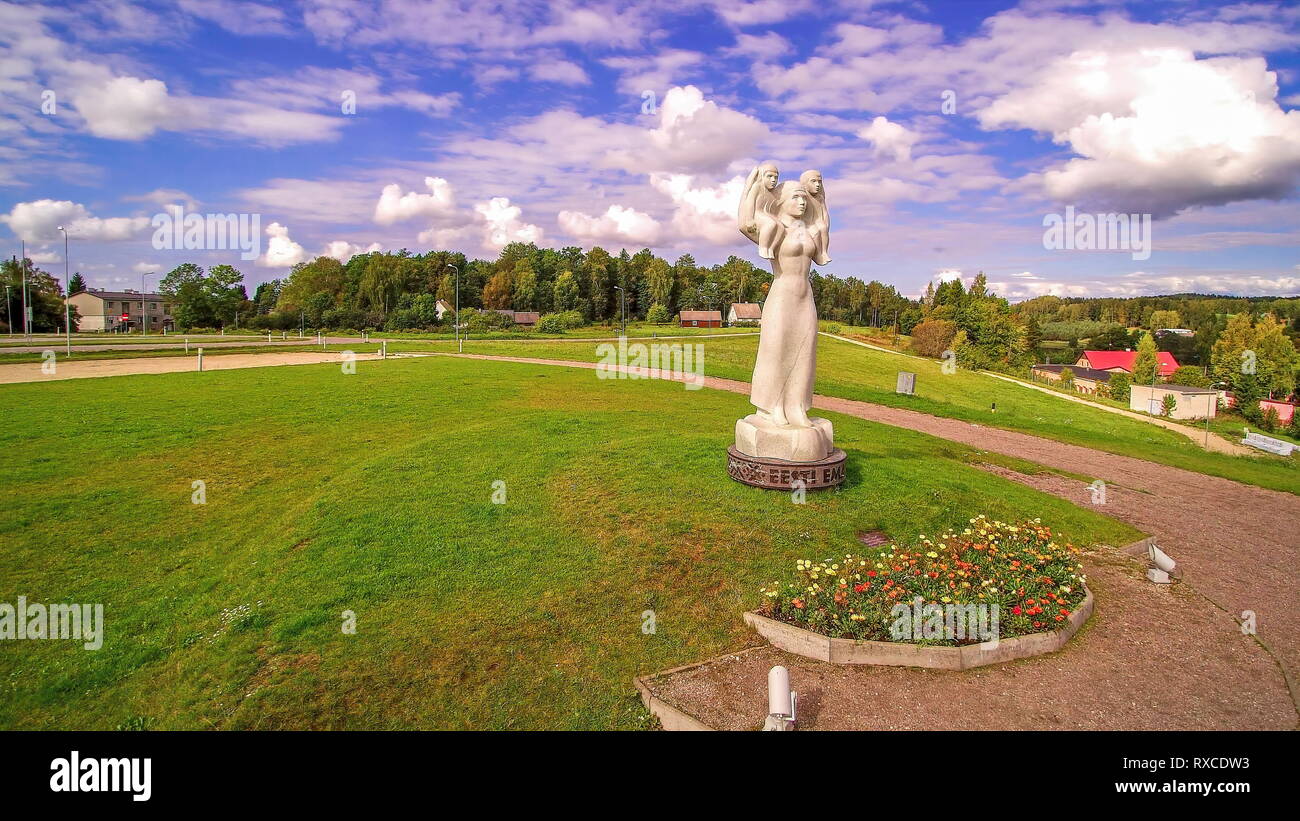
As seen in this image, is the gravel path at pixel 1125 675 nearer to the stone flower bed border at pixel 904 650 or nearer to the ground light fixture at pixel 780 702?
the stone flower bed border at pixel 904 650

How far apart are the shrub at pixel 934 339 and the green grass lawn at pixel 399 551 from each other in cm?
4986

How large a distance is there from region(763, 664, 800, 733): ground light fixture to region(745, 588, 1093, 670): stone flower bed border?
156 cm

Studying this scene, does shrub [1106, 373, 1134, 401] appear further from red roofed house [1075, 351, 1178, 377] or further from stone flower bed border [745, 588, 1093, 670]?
stone flower bed border [745, 588, 1093, 670]

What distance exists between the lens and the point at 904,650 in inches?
247

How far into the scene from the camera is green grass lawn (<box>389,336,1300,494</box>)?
19.0m

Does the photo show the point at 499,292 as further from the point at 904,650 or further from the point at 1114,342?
the point at 1114,342

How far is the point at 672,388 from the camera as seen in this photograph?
976 inches

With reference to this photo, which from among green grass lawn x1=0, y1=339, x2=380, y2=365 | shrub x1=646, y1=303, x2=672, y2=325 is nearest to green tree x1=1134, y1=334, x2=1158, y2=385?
shrub x1=646, y1=303, x2=672, y2=325

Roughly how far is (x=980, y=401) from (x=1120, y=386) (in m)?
39.3

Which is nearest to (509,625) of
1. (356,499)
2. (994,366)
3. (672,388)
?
(356,499)

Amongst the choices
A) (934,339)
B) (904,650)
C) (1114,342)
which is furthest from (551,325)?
(1114,342)

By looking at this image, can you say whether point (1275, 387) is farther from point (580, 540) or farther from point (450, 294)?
point (450, 294)

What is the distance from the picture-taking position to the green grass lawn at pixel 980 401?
19.0 m
